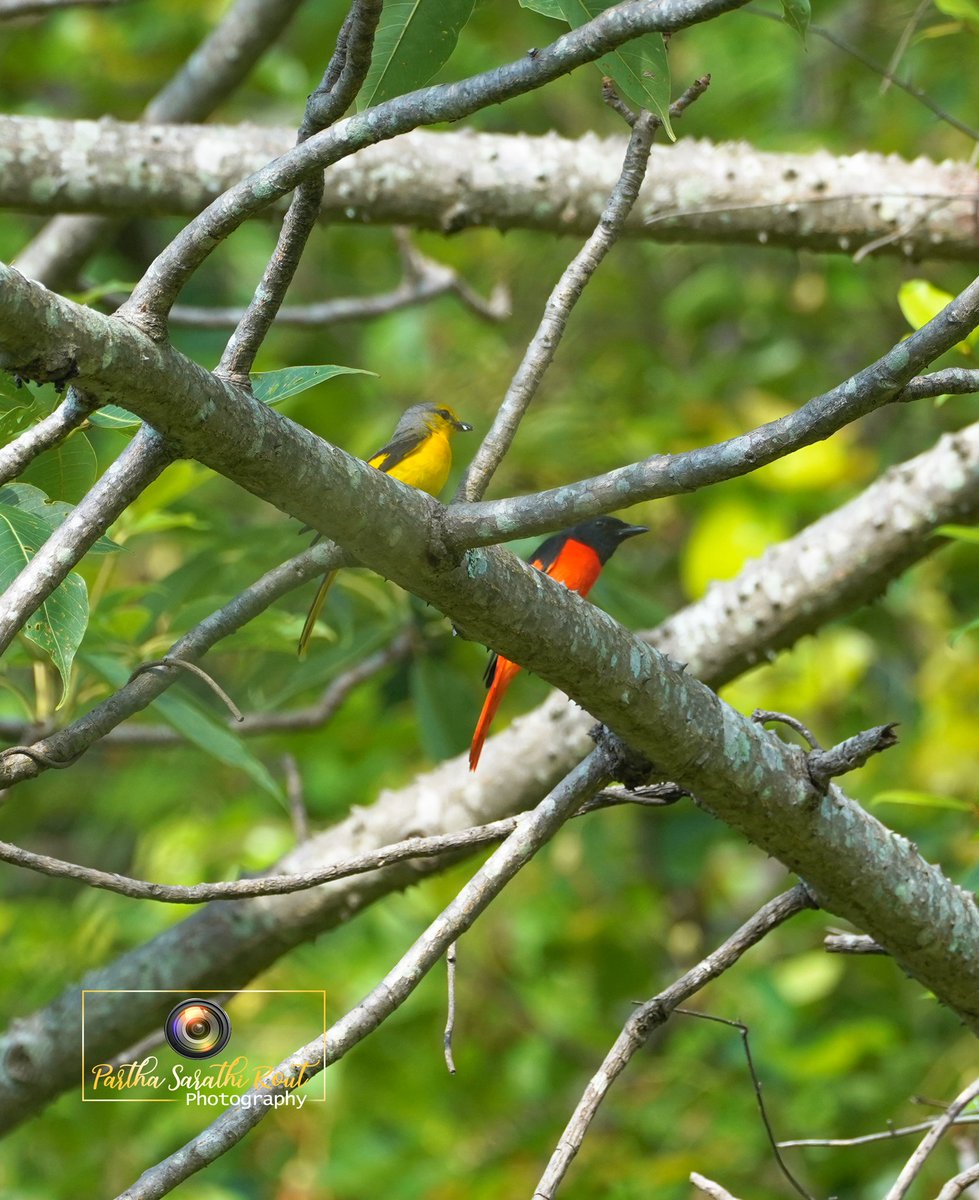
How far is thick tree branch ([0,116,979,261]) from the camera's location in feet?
11.2

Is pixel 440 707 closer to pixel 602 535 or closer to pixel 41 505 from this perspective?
pixel 602 535

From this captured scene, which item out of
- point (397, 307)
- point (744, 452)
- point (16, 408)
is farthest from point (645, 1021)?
point (397, 307)

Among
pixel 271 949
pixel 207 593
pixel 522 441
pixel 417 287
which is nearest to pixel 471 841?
pixel 271 949

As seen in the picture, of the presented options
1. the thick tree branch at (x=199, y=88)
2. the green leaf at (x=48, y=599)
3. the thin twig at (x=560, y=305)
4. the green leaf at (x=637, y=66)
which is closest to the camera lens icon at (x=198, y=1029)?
the green leaf at (x=48, y=599)

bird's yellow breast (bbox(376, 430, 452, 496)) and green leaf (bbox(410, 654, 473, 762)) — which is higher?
bird's yellow breast (bbox(376, 430, 452, 496))

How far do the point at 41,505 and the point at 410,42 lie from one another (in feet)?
2.83

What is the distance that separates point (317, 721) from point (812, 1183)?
2549mm

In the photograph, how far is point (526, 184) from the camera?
357cm

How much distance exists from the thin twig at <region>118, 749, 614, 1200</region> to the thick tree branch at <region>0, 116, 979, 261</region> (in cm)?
211

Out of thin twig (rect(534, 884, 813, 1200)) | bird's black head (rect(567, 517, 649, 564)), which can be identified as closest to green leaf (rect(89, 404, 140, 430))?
thin twig (rect(534, 884, 813, 1200))

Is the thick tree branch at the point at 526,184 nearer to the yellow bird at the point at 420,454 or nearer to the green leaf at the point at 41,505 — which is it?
the yellow bird at the point at 420,454

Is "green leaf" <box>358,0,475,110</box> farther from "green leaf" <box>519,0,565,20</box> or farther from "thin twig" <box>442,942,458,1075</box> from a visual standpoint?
"thin twig" <box>442,942,458,1075</box>

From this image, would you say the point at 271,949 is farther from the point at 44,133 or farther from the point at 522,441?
the point at 522,441

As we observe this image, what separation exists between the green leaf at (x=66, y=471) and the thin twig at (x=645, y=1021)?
1.17 metres
